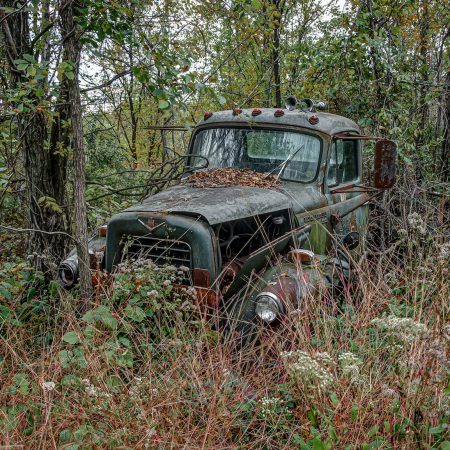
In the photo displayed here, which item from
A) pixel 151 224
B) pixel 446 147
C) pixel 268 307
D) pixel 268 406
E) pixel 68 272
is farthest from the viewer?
pixel 446 147

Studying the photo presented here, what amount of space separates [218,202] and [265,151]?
1169mm

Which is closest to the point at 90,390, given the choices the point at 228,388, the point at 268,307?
the point at 228,388

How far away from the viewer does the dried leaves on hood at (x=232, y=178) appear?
431cm

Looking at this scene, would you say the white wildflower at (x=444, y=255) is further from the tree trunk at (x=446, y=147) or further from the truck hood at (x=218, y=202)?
the tree trunk at (x=446, y=147)

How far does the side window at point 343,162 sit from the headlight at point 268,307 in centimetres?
191

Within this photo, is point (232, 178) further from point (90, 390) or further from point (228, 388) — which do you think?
point (90, 390)

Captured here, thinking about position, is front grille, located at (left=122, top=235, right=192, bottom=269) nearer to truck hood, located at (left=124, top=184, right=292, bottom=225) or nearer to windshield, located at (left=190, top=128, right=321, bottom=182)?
truck hood, located at (left=124, top=184, right=292, bottom=225)

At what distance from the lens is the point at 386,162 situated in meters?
4.25

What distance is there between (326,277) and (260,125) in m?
1.66

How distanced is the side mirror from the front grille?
1843mm

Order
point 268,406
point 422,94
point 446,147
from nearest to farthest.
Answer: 1. point 268,406
2. point 422,94
3. point 446,147

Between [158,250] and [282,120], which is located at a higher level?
[282,120]

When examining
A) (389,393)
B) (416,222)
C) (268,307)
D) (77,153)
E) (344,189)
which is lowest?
(389,393)

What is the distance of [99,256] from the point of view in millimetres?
4098
